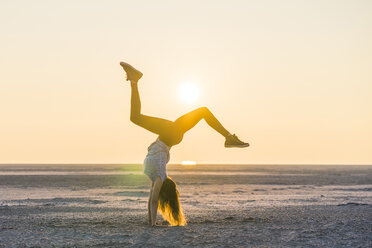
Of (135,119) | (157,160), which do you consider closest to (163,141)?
(157,160)

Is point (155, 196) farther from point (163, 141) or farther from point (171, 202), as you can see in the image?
point (163, 141)

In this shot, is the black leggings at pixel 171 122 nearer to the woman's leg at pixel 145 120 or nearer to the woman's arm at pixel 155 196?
the woman's leg at pixel 145 120

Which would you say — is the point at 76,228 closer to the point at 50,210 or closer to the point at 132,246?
the point at 132,246

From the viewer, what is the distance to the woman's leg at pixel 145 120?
31.0 feet

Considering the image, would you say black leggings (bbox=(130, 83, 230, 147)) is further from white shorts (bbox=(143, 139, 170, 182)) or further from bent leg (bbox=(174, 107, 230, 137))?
white shorts (bbox=(143, 139, 170, 182))

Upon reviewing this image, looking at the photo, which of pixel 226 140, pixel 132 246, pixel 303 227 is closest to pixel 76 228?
pixel 132 246

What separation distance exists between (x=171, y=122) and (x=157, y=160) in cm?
80

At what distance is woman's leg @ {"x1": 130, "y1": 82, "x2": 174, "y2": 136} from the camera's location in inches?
372

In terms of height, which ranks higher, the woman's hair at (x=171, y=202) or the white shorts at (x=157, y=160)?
the white shorts at (x=157, y=160)

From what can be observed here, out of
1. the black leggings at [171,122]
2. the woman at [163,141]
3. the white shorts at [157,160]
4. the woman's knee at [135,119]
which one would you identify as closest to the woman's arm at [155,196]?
the woman at [163,141]

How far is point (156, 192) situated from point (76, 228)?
166 cm

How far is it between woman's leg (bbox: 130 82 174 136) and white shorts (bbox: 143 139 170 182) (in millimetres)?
324

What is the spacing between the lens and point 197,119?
9.54 metres

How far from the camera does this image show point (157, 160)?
33.2 ft
